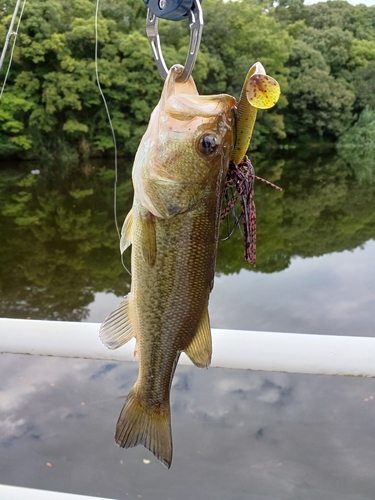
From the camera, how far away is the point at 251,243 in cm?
136

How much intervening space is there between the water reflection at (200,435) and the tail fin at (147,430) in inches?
84.7

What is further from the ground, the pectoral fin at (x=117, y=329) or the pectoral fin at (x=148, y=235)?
the pectoral fin at (x=148, y=235)

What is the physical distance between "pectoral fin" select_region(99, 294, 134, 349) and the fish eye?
514mm

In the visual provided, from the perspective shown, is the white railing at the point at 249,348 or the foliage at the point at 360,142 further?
the foliage at the point at 360,142

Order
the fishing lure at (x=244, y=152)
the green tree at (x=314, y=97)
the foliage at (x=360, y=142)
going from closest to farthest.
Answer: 1. the fishing lure at (x=244, y=152)
2. the foliage at (x=360, y=142)
3. the green tree at (x=314, y=97)

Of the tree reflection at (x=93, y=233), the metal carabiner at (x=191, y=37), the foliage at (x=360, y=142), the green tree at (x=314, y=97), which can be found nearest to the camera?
the metal carabiner at (x=191, y=37)

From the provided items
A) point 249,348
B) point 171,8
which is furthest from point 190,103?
point 249,348

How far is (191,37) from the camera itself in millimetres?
1188

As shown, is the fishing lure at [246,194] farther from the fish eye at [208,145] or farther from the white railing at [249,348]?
the white railing at [249,348]

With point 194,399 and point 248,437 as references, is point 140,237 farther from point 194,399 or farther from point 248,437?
point 194,399

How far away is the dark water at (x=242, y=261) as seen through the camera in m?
8.01

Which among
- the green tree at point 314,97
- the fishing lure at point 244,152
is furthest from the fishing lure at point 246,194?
the green tree at point 314,97

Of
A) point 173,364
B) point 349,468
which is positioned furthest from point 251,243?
point 349,468

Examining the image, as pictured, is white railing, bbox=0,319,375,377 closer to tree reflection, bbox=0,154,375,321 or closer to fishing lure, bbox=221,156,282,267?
fishing lure, bbox=221,156,282,267
